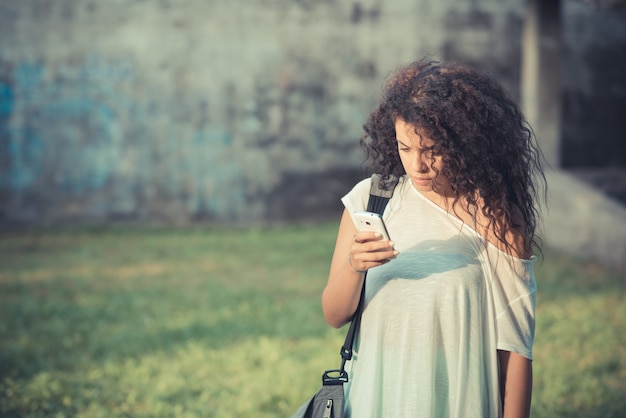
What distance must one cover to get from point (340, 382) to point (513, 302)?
548 millimetres

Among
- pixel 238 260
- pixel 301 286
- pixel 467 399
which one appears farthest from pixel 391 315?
pixel 238 260

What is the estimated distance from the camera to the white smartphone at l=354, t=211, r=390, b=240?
2.06 metres

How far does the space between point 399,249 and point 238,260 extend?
707cm

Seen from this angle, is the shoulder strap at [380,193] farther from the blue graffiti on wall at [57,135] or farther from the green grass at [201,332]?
the blue graffiti on wall at [57,135]

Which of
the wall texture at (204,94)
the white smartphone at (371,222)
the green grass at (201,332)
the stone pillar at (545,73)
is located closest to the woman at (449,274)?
the white smartphone at (371,222)

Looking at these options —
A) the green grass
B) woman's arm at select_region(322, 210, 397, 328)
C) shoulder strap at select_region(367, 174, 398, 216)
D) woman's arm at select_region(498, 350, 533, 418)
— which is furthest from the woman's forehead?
the green grass

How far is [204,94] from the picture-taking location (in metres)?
11.6

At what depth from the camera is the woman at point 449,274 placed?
2.18 metres

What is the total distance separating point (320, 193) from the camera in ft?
39.8

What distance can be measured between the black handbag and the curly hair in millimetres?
202

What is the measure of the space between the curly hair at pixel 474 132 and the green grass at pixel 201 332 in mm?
2731

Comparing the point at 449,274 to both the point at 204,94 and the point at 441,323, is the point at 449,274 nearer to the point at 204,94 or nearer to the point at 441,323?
the point at 441,323

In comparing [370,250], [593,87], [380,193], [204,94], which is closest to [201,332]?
[380,193]

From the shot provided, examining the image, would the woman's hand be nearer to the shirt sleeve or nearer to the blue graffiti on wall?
the shirt sleeve
